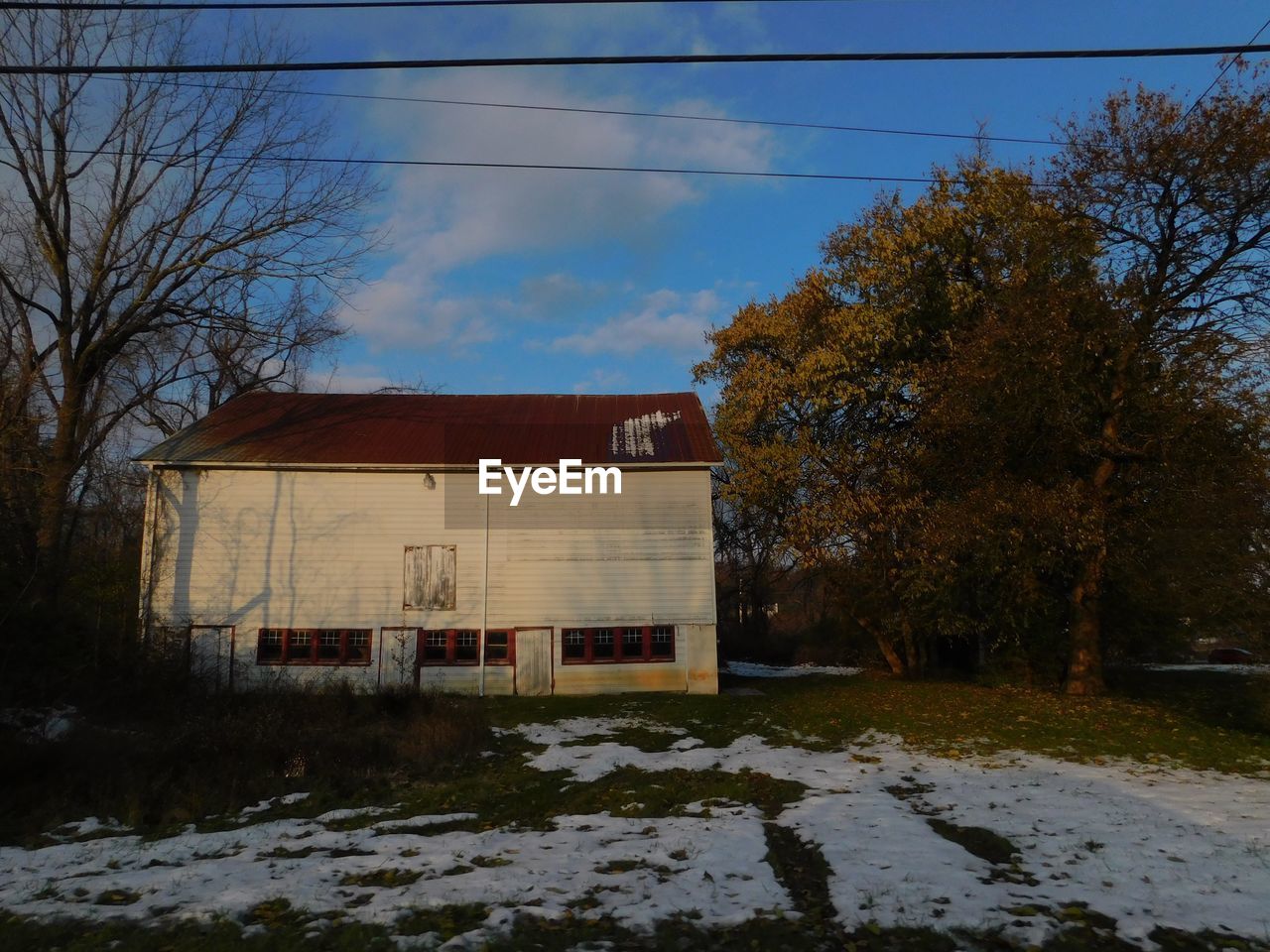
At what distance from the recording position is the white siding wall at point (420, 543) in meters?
21.5

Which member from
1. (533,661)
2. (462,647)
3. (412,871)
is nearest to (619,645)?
(533,661)

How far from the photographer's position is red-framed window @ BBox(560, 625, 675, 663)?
21750mm

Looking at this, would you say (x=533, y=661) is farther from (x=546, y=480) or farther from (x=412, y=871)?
(x=412, y=871)

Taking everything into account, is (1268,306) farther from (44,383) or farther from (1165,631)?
(44,383)

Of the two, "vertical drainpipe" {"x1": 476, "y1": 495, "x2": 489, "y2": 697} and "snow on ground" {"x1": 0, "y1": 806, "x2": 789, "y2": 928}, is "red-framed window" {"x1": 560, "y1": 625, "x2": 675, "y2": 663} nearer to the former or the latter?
"vertical drainpipe" {"x1": 476, "y1": 495, "x2": 489, "y2": 697}

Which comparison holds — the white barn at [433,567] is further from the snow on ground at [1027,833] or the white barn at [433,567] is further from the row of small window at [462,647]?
Result: the snow on ground at [1027,833]

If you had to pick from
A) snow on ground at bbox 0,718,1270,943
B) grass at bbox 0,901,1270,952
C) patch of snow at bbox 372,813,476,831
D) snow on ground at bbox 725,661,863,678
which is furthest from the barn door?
snow on ground at bbox 725,661,863,678

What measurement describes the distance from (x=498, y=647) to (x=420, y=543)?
342 cm

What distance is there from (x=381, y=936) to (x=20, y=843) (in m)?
5.10

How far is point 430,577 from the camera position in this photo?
21781mm

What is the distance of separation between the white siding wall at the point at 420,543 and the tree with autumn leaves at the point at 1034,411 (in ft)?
12.6

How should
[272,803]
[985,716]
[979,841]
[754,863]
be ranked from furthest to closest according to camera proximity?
[985,716] → [272,803] → [979,841] → [754,863]

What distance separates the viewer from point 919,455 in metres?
21.3

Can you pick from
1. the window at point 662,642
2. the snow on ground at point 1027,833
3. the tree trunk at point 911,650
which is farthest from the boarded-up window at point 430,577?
the tree trunk at point 911,650
